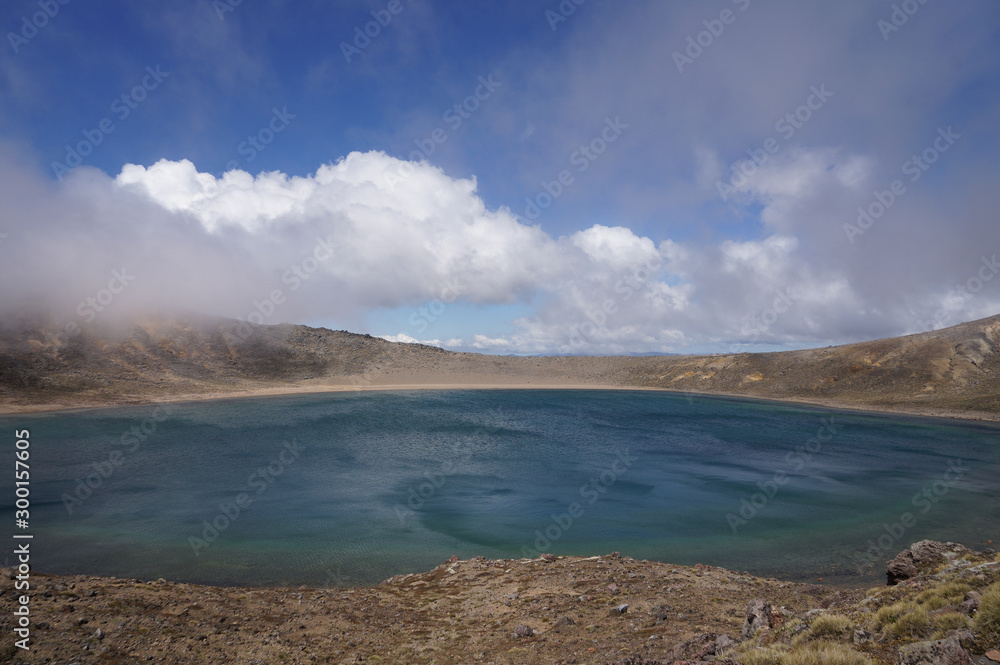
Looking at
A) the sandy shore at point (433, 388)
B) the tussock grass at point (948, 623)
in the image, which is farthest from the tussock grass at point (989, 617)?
the sandy shore at point (433, 388)

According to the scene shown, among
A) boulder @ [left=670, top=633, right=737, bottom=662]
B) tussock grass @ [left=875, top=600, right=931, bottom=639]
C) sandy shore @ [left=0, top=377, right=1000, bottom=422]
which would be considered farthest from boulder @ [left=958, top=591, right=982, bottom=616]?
sandy shore @ [left=0, top=377, right=1000, bottom=422]

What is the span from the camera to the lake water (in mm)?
13422

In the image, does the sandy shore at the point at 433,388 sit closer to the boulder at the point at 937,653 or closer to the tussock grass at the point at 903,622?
the tussock grass at the point at 903,622

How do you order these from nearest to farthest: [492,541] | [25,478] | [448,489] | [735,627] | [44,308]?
[735,627] < [492,541] < [25,478] < [448,489] < [44,308]

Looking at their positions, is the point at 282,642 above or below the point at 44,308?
below

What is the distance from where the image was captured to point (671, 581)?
1005cm

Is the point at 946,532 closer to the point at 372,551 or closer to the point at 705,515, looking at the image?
the point at 705,515

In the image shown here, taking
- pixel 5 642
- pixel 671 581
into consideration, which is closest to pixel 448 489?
pixel 671 581

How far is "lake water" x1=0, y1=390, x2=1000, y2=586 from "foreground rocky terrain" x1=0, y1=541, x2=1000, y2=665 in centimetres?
325

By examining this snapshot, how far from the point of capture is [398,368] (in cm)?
8569

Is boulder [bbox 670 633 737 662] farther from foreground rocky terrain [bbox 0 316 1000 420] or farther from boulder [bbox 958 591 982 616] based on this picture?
foreground rocky terrain [bbox 0 316 1000 420]

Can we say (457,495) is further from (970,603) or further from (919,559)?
(970,603)

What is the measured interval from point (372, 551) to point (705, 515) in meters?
13.0

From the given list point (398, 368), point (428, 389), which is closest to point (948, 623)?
point (428, 389)
